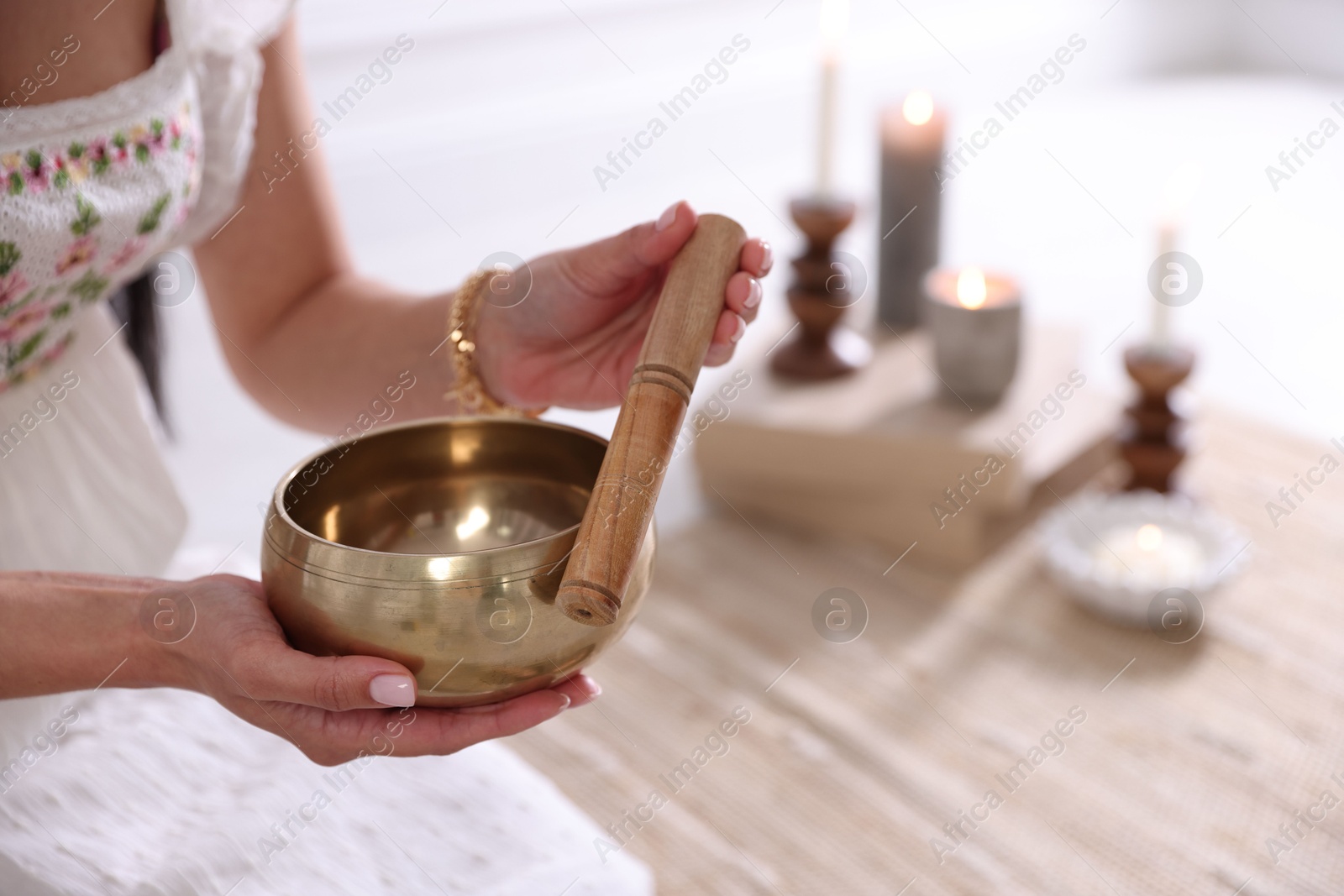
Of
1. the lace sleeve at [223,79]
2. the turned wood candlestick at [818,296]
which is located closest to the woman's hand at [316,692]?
the lace sleeve at [223,79]

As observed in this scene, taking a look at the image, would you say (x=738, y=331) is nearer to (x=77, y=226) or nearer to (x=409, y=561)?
(x=409, y=561)

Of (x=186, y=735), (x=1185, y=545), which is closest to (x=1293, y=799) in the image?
(x=1185, y=545)

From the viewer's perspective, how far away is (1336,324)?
5.39ft

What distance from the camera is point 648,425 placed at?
52cm

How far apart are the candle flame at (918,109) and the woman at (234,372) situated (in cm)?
62

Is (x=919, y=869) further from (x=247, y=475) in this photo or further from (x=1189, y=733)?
(x=247, y=475)

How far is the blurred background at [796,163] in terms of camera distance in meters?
1.51

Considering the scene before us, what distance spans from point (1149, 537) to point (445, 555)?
73 centimetres

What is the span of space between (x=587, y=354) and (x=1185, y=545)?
57 centimetres

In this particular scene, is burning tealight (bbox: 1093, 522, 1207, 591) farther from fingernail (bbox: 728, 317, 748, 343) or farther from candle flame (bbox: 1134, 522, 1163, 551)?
fingernail (bbox: 728, 317, 748, 343)

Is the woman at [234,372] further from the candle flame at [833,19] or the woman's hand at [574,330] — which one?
the candle flame at [833,19]

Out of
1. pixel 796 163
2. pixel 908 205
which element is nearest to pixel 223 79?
pixel 908 205

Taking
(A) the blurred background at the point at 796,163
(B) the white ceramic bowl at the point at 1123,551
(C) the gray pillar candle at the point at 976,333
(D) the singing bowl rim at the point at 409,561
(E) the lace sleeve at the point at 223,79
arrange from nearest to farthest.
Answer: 1. (D) the singing bowl rim at the point at 409,561
2. (E) the lace sleeve at the point at 223,79
3. (B) the white ceramic bowl at the point at 1123,551
4. (C) the gray pillar candle at the point at 976,333
5. (A) the blurred background at the point at 796,163

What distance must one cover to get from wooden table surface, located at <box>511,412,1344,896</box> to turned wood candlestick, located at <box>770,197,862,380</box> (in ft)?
0.55
